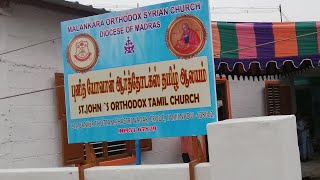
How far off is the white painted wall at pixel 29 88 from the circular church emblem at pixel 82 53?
2.00 meters

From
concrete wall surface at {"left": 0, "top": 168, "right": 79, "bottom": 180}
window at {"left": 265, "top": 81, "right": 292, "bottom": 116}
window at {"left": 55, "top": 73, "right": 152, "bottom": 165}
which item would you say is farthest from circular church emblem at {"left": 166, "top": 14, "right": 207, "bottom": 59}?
window at {"left": 265, "top": 81, "right": 292, "bottom": 116}

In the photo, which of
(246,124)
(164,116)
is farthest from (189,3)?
(246,124)

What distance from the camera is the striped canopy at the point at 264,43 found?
5.31 metres

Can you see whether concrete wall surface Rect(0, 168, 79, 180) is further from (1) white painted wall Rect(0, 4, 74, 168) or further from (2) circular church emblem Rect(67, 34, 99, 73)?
(1) white painted wall Rect(0, 4, 74, 168)

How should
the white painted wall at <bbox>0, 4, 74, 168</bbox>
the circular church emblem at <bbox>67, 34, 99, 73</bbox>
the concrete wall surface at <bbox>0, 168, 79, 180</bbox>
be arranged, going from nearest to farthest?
1. the circular church emblem at <bbox>67, 34, 99, 73</bbox>
2. the concrete wall surface at <bbox>0, 168, 79, 180</bbox>
3. the white painted wall at <bbox>0, 4, 74, 168</bbox>

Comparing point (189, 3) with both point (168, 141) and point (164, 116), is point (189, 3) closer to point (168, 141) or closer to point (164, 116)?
point (164, 116)

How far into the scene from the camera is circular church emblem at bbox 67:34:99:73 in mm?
3545

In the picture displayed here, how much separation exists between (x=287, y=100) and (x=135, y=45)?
29.8 ft

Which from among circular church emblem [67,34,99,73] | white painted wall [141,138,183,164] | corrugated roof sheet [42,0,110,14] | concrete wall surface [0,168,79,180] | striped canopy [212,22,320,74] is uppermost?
corrugated roof sheet [42,0,110,14]

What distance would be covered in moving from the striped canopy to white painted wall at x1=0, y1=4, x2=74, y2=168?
7.58 feet

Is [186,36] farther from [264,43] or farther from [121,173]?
[264,43]

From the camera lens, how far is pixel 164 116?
3.26 metres

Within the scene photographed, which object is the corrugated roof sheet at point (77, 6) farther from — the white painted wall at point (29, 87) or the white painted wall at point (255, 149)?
the white painted wall at point (255, 149)

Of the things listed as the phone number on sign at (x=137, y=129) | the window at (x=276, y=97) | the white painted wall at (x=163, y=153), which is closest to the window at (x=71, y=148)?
the white painted wall at (x=163, y=153)
